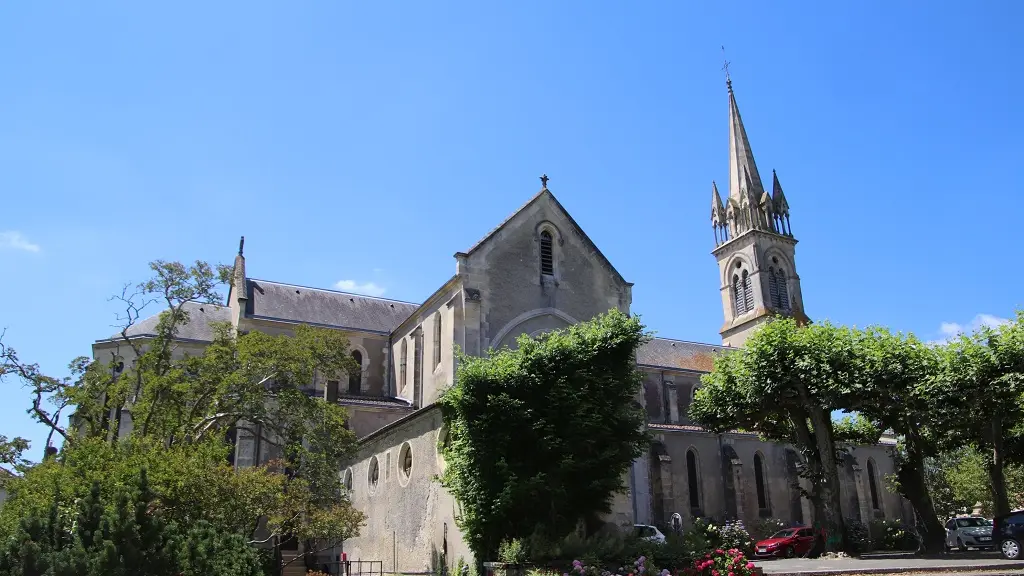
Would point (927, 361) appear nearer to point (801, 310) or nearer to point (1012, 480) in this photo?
point (1012, 480)

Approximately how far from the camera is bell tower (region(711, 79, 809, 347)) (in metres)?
53.5

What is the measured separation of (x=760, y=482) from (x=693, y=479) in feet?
14.4

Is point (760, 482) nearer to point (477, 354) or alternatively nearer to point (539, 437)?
point (477, 354)

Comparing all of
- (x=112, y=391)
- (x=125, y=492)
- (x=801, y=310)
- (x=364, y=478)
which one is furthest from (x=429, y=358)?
(x=801, y=310)

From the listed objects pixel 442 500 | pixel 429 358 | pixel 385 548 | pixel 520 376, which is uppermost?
pixel 429 358

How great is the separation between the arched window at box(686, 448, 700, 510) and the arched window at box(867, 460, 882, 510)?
12.6 m

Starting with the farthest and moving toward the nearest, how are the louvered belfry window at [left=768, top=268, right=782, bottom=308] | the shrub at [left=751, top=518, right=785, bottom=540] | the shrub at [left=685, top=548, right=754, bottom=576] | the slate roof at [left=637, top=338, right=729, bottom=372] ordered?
the louvered belfry window at [left=768, top=268, right=782, bottom=308] → the slate roof at [left=637, top=338, right=729, bottom=372] → the shrub at [left=751, top=518, right=785, bottom=540] → the shrub at [left=685, top=548, right=754, bottom=576]

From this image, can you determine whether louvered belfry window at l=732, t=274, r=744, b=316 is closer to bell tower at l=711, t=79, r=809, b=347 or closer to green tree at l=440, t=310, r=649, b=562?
bell tower at l=711, t=79, r=809, b=347

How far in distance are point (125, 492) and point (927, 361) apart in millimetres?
22637

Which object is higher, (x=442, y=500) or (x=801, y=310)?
(x=801, y=310)

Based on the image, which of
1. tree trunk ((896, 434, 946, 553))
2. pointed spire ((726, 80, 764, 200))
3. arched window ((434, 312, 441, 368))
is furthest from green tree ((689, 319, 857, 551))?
pointed spire ((726, 80, 764, 200))

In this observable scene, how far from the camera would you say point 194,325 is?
3528 cm

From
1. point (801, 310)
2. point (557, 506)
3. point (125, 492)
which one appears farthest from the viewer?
point (801, 310)

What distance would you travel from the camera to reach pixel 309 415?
22109 millimetres
